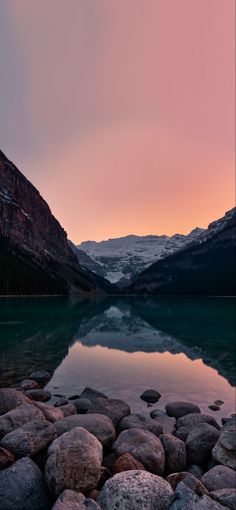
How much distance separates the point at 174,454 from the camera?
12461 millimetres

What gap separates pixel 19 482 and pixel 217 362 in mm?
26908

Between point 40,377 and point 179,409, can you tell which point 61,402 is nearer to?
point 40,377

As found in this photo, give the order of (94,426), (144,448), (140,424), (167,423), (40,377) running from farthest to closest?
(40,377)
(167,423)
(140,424)
(94,426)
(144,448)

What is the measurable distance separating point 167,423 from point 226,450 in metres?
4.85

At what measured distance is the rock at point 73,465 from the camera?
9.27 metres

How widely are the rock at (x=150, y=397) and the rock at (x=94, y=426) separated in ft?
23.4

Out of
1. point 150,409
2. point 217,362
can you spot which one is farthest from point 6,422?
point 217,362

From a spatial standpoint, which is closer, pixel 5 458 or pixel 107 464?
pixel 5 458

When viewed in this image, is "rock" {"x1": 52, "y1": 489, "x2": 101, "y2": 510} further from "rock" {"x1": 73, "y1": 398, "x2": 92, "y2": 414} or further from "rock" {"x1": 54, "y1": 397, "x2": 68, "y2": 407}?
"rock" {"x1": 54, "y1": 397, "x2": 68, "y2": 407}

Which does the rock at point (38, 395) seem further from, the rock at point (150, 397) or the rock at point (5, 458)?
the rock at point (5, 458)

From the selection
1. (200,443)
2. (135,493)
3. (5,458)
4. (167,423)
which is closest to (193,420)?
(167,423)

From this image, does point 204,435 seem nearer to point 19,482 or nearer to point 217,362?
point 19,482

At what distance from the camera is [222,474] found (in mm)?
10945

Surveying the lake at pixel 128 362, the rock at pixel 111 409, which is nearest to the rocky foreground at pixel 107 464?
the rock at pixel 111 409
